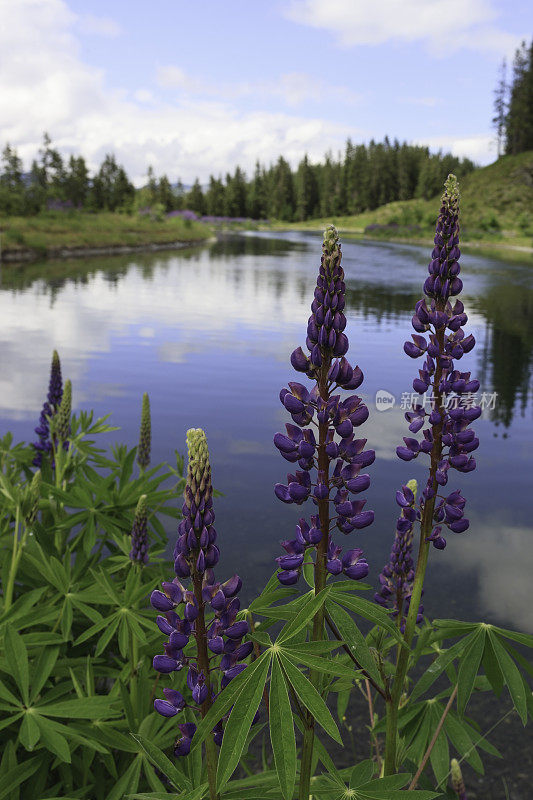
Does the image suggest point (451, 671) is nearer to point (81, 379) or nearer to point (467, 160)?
point (81, 379)

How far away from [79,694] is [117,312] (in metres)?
22.3

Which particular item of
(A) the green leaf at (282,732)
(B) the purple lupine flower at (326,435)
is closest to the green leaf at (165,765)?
(A) the green leaf at (282,732)

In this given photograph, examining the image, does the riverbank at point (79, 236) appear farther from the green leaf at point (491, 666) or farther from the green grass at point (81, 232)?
the green leaf at point (491, 666)

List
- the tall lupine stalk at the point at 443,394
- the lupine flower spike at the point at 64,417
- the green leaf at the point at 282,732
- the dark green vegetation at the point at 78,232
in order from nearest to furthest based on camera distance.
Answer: the green leaf at the point at 282,732 < the tall lupine stalk at the point at 443,394 < the lupine flower spike at the point at 64,417 < the dark green vegetation at the point at 78,232

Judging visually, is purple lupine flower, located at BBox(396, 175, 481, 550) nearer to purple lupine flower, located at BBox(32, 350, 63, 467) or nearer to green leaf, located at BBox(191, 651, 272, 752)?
green leaf, located at BBox(191, 651, 272, 752)

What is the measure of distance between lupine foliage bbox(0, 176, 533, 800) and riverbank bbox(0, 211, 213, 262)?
139ft

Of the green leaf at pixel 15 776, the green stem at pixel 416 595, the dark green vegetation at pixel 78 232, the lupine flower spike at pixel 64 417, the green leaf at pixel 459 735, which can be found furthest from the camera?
the dark green vegetation at pixel 78 232

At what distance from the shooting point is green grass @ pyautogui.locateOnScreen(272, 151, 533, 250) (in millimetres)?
79250

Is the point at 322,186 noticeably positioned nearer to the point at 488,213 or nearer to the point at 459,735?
the point at 488,213

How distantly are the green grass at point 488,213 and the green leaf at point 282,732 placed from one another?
77.3m

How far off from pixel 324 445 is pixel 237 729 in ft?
2.96

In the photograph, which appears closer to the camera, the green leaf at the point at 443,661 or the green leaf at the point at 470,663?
the green leaf at the point at 470,663

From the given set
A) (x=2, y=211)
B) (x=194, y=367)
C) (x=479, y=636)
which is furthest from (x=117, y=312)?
(x=2, y=211)

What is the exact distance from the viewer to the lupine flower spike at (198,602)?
1754 mm
